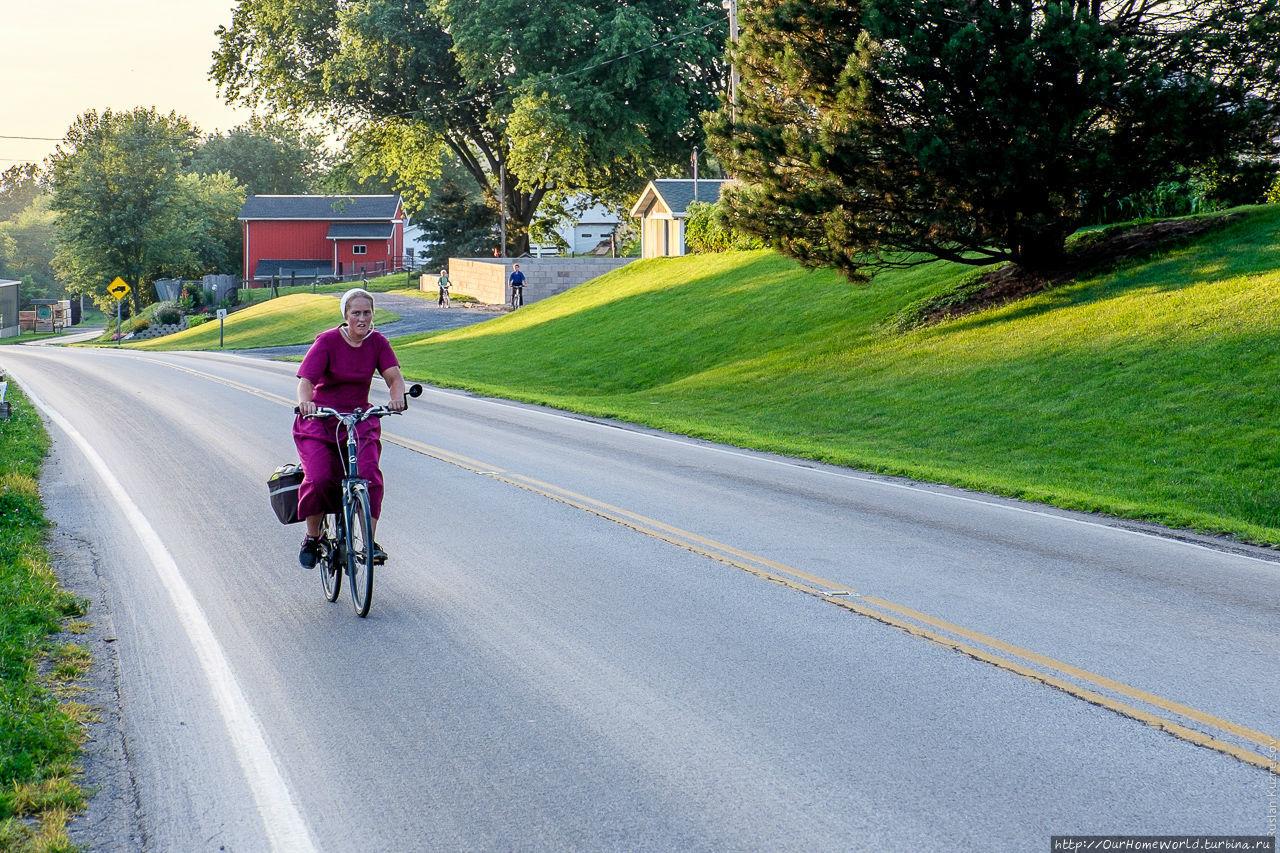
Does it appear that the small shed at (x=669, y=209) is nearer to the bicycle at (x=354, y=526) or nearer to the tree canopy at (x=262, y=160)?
the bicycle at (x=354, y=526)

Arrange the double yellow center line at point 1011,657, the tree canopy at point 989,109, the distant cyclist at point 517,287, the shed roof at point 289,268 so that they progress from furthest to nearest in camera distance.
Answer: the shed roof at point 289,268 → the distant cyclist at point 517,287 → the tree canopy at point 989,109 → the double yellow center line at point 1011,657

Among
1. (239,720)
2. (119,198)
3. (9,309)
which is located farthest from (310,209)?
(239,720)

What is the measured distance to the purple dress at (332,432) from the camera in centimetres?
795

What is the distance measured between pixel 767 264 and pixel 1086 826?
104 ft

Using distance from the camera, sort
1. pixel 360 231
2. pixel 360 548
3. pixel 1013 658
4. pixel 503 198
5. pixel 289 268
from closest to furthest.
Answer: pixel 1013 658 → pixel 360 548 → pixel 503 198 → pixel 289 268 → pixel 360 231

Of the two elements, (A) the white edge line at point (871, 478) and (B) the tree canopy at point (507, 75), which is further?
(B) the tree canopy at point (507, 75)

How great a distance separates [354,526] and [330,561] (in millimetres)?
421

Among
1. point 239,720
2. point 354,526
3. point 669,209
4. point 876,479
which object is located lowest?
point 239,720

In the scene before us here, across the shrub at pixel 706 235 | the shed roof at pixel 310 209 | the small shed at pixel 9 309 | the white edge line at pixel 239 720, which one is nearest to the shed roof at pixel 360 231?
the shed roof at pixel 310 209

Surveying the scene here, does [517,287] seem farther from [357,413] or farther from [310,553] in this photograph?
[357,413]

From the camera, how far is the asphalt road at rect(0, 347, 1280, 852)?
467 cm

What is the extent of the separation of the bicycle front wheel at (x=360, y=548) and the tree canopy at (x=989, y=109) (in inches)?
584

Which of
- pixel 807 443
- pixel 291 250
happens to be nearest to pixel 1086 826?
pixel 807 443

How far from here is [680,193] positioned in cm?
5375
